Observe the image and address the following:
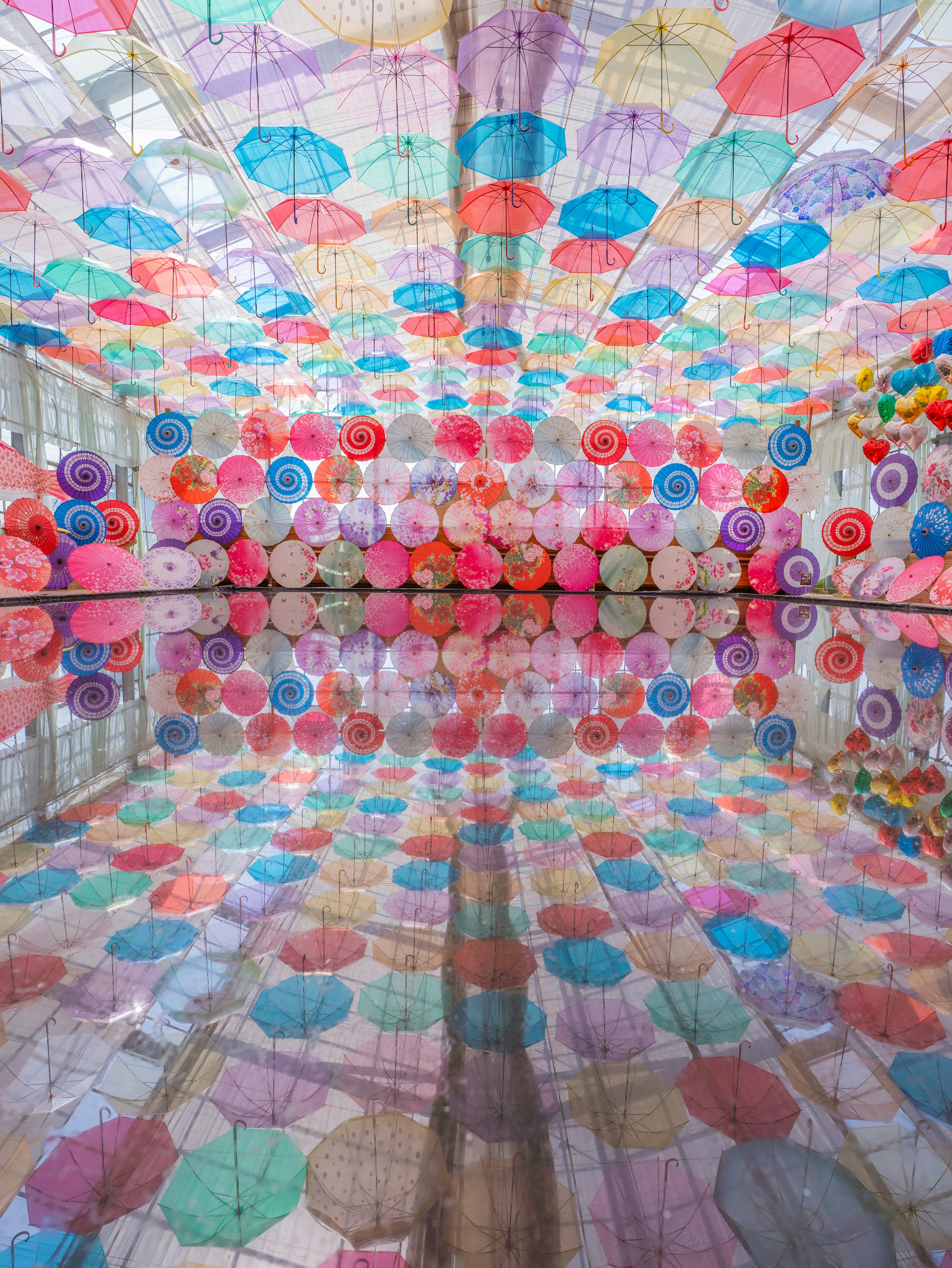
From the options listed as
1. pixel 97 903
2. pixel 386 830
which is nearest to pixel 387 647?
pixel 386 830

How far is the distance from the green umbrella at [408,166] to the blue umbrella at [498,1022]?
671 centimetres

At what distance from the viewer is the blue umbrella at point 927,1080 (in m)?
1.00

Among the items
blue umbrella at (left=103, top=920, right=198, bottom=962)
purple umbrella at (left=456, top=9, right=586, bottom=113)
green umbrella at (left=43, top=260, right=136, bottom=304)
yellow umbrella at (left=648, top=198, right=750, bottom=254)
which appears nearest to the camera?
blue umbrella at (left=103, top=920, right=198, bottom=962)

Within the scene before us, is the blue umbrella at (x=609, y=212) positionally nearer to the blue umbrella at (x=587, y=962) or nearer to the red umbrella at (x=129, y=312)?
the red umbrella at (x=129, y=312)

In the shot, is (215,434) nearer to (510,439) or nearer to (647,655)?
(510,439)

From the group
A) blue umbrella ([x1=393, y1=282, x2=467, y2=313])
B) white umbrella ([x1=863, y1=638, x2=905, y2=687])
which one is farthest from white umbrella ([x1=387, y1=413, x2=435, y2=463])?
white umbrella ([x1=863, y1=638, x2=905, y2=687])

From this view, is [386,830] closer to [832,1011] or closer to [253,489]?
[832,1011]

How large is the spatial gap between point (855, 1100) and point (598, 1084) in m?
0.34

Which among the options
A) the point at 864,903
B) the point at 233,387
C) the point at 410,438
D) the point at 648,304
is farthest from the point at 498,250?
the point at 233,387

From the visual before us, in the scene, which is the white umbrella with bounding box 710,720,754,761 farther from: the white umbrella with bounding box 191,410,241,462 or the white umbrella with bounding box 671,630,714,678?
the white umbrella with bounding box 191,410,241,462

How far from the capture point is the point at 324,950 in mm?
1385

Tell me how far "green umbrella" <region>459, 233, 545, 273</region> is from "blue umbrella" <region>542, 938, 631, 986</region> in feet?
25.5

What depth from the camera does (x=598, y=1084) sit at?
1027 mm

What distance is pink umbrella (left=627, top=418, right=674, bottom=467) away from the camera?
11.0 metres
